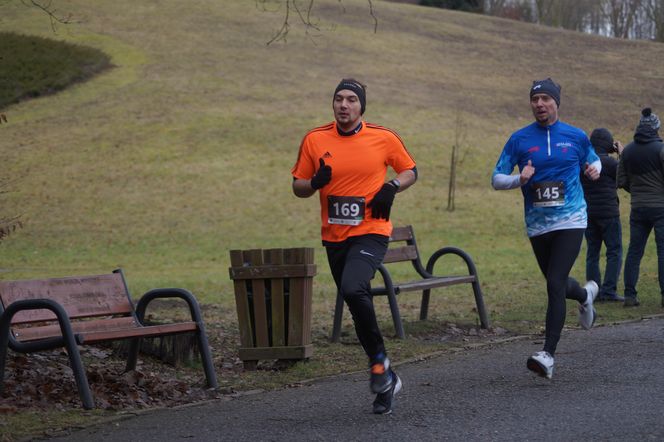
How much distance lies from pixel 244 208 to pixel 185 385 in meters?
23.7

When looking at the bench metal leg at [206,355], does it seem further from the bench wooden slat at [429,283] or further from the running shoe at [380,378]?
the bench wooden slat at [429,283]

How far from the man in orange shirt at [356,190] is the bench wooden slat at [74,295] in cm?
174

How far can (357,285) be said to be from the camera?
727 centimetres

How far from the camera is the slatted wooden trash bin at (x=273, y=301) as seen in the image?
9109 mm

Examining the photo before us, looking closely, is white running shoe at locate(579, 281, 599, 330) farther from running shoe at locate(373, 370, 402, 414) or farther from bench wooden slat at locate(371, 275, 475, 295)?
running shoe at locate(373, 370, 402, 414)

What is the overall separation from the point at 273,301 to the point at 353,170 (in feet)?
6.67

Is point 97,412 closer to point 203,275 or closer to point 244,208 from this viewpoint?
point 203,275

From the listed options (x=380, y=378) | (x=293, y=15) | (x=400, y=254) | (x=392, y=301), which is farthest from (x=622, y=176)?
(x=293, y=15)

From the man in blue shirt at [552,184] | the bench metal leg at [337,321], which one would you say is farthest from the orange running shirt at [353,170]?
the bench metal leg at [337,321]

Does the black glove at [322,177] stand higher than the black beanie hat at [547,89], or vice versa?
the black beanie hat at [547,89]

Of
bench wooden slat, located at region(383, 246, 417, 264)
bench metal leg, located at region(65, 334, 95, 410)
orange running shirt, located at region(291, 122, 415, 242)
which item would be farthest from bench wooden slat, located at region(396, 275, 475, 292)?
→ bench metal leg, located at region(65, 334, 95, 410)

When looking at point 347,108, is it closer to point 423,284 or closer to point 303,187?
point 303,187

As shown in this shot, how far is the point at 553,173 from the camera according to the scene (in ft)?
27.9

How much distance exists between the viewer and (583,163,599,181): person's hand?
8.55 m
